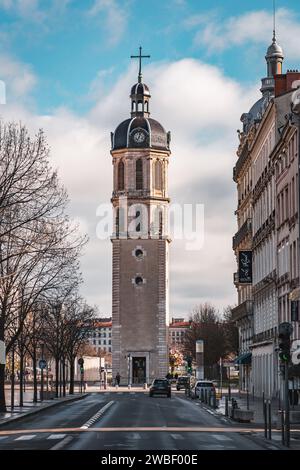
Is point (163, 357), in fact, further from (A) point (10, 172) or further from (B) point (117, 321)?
(A) point (10, 172)

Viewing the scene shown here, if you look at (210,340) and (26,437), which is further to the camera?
(210,340)

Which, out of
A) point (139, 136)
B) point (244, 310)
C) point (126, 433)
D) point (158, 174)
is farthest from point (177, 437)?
point (158, 174)

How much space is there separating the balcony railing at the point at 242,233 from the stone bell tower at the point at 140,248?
109 feet

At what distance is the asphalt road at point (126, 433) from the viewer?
104 ft

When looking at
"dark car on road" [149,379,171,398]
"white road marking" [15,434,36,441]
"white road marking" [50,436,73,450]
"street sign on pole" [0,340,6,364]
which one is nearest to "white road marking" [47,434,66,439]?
"white road marking" [50,436,73,450]

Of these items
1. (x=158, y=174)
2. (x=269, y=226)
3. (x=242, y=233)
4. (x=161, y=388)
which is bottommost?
(x=161, y=388)

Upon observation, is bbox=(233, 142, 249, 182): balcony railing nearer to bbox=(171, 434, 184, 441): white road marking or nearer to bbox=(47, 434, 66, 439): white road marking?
bbox=(171, 434, 184, 441): white road marking

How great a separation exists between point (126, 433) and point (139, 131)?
4585 inches

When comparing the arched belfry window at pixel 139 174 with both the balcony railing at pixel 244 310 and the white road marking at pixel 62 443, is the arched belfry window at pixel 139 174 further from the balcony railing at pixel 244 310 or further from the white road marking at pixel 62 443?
the white road marking at pixel 62 443

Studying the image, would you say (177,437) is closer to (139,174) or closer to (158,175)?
(139,174)

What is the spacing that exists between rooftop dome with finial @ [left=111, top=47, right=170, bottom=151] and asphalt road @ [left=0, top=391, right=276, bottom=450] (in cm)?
9852

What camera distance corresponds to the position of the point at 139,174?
151375 mm

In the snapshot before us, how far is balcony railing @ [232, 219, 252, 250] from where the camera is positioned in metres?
94.6

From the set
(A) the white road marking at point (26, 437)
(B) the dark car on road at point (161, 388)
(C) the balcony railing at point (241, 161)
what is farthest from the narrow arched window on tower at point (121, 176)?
(A) the white road marking at point (26, 437)
